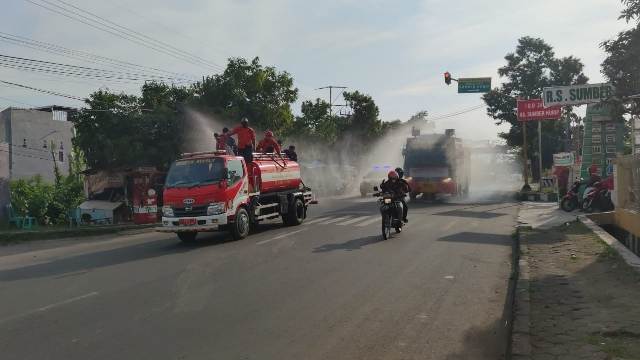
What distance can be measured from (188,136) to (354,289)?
17.5 m

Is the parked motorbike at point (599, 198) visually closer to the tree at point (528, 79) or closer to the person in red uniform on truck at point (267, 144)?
the person in red uniform on truck at point (267, 144)

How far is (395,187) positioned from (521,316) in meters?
8.49

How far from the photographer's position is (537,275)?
8.80 m

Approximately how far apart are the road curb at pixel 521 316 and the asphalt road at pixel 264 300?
8.6 inches

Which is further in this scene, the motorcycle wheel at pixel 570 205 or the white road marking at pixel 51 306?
the motorcycle wheel at pixel 570 205

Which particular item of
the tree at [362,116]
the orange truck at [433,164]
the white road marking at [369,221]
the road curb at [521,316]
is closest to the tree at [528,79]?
the tree at [362,116]

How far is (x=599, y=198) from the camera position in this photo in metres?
19.2

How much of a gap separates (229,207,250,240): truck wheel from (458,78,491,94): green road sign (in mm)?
18770

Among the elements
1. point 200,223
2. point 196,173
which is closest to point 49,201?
point 196,173

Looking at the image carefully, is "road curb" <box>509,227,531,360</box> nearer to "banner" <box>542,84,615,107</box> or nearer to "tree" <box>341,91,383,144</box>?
"banner" <box>542,84,615,107</box>

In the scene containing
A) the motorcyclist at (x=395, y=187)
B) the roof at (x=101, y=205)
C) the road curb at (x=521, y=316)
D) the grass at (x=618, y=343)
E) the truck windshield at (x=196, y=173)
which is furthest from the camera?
the roof at (x=101, y=205)

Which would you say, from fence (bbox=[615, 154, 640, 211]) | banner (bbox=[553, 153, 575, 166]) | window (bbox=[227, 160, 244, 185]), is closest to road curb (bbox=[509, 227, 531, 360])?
fence (bbox=[615, 154, 640, 211])

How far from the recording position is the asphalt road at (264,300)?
5719 millimetres

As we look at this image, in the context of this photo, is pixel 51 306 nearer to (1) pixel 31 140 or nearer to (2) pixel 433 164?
(2) pixel 433 164
